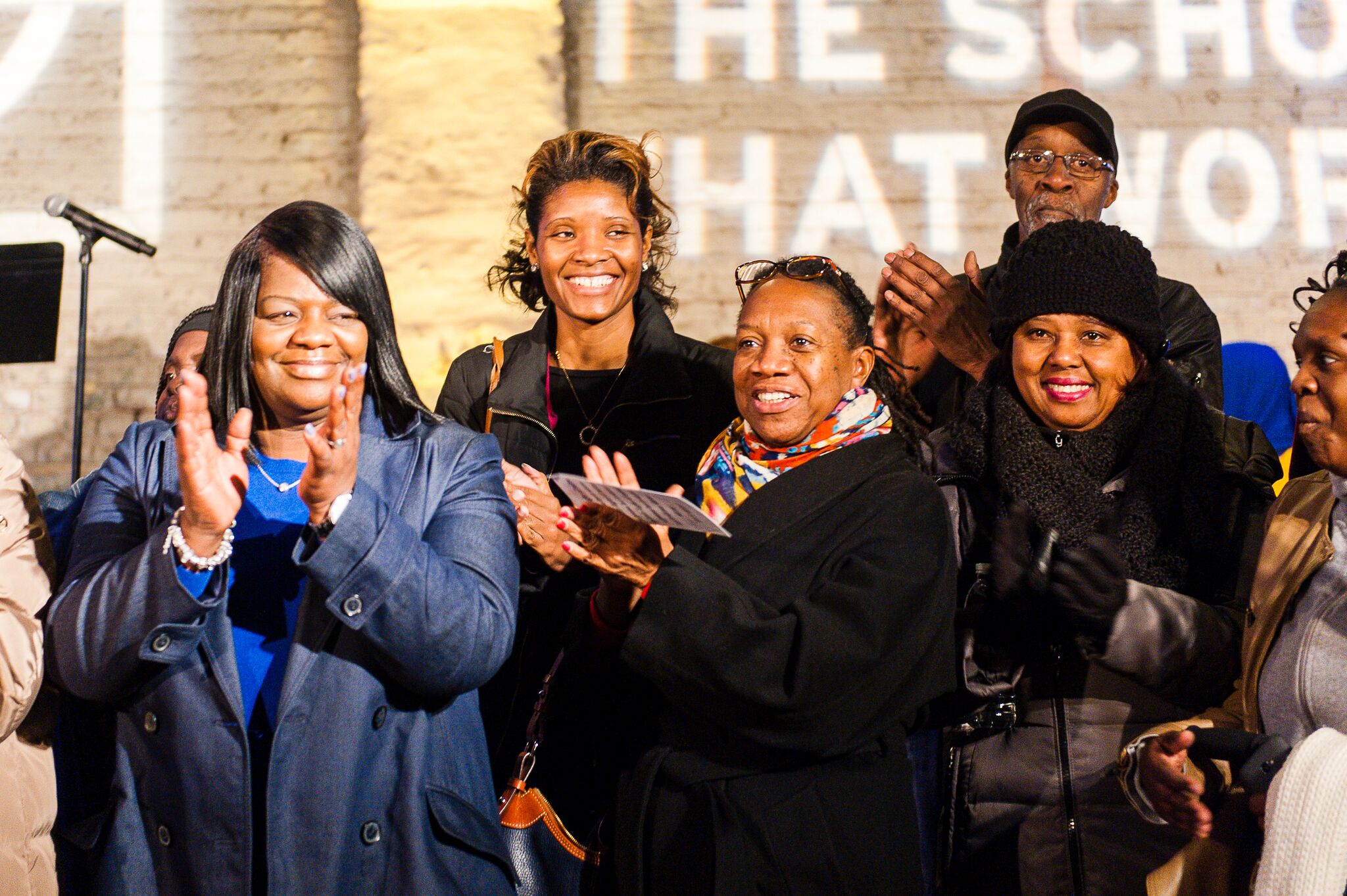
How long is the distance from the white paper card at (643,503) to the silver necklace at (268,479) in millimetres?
479

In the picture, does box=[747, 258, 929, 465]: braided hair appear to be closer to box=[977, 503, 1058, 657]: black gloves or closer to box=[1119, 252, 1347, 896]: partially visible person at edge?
box=[977, 503, 1058, 657]: black gloves

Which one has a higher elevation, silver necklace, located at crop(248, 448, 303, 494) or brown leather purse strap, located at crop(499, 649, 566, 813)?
silver necklace, located at crop(248, 448, 303, 494)

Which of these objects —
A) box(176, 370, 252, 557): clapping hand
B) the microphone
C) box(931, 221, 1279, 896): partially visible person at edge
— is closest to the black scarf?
box(931, 221, 1279, 896): partially visible person at edge

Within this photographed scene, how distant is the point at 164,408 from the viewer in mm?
2729

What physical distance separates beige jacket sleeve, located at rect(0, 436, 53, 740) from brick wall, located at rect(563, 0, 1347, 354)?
11.3 feet

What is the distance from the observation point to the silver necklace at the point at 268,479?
6.48 ft

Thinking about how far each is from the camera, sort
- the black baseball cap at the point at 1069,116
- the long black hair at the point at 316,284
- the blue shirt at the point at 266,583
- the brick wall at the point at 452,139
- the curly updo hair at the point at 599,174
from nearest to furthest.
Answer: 1. the blue shirt at the point at 266,583
2. the long black hair at the point at 316,284
3. the curly updo hair at the point at 599,174
4. the black baseball cap at the point at 1069,116
5. the brick wall at the point at 452,139

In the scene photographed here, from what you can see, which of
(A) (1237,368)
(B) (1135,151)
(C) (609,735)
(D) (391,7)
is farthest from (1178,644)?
(D) (391,7)

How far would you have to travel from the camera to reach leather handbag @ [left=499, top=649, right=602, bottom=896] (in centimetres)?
217

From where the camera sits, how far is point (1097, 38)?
17.0 ft

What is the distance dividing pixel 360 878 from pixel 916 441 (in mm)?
1269

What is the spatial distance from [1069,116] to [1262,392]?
1.83 m

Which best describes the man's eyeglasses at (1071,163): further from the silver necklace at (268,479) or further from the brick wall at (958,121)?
the silver necklace at (268,479)

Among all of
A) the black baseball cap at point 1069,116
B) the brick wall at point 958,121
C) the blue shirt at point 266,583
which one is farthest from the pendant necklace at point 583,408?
the brick wall at point 958,121
